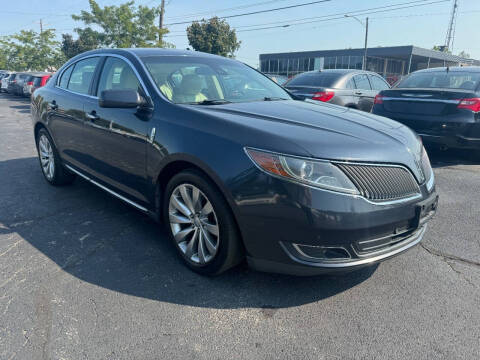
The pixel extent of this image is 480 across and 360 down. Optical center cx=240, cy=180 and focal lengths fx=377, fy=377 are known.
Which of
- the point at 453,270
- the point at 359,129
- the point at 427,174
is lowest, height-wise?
the point at 453,270

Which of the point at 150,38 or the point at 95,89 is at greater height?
the point at 150,38

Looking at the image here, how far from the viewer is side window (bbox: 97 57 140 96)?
338cm

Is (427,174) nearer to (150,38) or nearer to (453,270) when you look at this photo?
(453,270)

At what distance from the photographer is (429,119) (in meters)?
5.85

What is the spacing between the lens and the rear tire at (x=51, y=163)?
4769 mm

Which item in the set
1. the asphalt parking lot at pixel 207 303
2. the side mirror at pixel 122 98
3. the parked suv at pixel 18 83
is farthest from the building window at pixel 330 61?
the side mirror at pixel 122 98

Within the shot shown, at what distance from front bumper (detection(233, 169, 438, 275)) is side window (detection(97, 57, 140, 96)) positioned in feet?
5.77

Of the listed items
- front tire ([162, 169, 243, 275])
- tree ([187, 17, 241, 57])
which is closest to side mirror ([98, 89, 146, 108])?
front tire ([162, 169, 243, 275])

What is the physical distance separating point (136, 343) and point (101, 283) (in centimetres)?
73

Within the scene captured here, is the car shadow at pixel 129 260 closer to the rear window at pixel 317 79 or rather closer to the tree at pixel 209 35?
the rear window at pixel 317 79

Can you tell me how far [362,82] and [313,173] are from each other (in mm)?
7436

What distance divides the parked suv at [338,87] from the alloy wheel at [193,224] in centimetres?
535

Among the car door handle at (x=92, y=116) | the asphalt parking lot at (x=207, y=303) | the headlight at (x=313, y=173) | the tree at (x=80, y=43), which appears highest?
the tree at (x=80, y=43)

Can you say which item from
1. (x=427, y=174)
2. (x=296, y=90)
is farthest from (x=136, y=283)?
(x=296, y=90)
